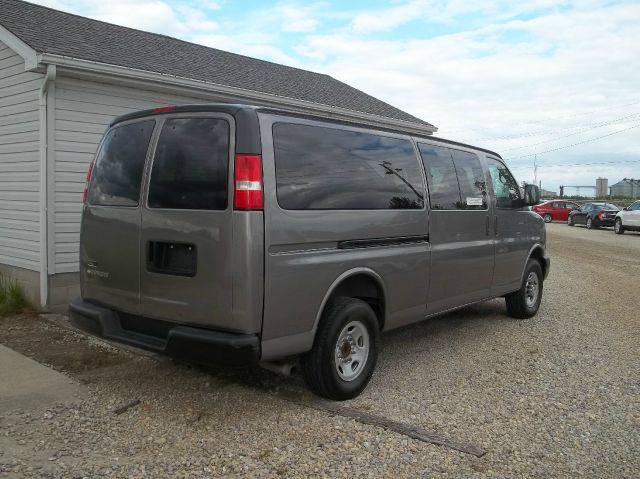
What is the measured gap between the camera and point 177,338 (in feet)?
12.6

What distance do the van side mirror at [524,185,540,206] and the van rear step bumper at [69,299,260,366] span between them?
4565 mm

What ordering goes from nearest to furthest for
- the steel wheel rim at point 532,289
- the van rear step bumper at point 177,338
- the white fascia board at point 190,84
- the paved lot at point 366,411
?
the paved lot at point 366,411 < the van rear step bumper at point 177,338 < the white fascia board at point 190,84 < the steel wheel rim at point 532,289

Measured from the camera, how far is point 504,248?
6668mm

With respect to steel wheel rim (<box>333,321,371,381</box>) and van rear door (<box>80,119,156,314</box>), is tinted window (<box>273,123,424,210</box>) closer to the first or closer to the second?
steel wheel rim (<box>333,321,371,381</box>)

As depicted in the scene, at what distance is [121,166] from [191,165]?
0.82m

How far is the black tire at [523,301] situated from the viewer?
7.33 m

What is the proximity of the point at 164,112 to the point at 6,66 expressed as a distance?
4869mm

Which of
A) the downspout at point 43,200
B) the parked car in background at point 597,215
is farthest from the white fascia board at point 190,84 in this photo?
the parked car in background at point 597,215

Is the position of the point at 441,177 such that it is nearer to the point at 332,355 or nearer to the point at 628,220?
the point at 332,355

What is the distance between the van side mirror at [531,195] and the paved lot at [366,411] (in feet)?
5.48

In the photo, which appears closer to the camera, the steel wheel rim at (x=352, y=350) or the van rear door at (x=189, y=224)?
the van rear door at (x=189, y=224)

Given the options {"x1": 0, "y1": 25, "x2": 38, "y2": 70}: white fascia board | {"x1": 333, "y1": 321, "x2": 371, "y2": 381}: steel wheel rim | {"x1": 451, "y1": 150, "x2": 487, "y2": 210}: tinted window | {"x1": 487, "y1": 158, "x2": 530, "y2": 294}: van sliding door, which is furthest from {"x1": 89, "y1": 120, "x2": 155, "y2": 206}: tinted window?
{"x1": 487, "y1": 158, "x2": 530, "y2": 294}: van sliding door

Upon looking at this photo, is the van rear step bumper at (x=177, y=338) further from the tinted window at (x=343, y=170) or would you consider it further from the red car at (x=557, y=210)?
the red car at (x=557, y=210)

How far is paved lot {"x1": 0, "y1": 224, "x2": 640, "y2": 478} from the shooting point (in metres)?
3.46
